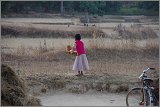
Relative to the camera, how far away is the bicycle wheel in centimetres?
Answer: 679

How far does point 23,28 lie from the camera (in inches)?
1083

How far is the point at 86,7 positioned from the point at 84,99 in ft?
112

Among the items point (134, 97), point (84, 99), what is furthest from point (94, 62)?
point (134, 97)

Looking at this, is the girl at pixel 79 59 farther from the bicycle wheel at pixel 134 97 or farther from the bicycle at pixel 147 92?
the bicycle at pixel 147 92

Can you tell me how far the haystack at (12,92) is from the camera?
6152mm

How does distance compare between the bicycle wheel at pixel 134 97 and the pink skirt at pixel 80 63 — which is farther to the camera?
the pink skirt at pixel 80 63

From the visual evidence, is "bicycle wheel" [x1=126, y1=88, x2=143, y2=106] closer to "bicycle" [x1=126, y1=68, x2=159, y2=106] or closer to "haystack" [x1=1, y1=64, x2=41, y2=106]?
"bicycle" [x1=126, y1=68, x2=159, y2=106]

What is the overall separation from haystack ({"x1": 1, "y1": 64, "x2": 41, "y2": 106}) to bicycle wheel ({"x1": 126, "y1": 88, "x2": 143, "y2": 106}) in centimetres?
171

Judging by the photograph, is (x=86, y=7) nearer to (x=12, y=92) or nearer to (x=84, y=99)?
(x=84, y=99)

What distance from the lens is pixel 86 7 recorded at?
4144 cm

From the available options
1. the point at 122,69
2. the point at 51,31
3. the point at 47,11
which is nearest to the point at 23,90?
the point at 122,69

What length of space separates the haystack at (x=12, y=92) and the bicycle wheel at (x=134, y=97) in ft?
5.60

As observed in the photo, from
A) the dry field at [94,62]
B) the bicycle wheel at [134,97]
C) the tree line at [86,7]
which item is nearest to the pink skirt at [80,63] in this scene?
the dry field at [94,62]

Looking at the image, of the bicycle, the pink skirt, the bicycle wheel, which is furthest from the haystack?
the pink skirt
